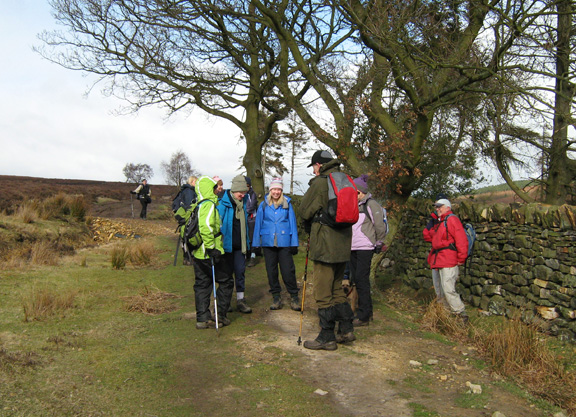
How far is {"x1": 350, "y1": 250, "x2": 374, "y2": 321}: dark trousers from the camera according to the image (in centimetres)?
700

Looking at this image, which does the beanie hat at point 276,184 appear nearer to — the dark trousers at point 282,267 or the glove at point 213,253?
the dark trousers at point 282,267

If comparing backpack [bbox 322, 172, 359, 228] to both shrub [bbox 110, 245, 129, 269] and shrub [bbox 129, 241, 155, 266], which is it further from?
shrub [bbox 129, 241, 155, 266]

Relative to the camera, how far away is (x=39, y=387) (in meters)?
4.34

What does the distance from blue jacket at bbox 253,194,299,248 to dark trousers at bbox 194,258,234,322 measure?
956 mm

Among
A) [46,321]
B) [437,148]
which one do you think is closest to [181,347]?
[46,321]

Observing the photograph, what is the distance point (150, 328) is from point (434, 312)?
4.00m

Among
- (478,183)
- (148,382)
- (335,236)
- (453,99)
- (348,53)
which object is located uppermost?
(348,53)

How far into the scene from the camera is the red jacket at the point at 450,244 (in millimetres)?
7098

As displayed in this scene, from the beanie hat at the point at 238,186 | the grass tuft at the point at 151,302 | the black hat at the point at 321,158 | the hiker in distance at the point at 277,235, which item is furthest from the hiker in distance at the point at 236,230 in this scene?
the black hat at the point at 321,158

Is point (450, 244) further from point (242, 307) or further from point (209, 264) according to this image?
point (209, 264)

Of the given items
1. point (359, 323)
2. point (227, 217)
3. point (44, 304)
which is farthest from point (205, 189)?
point (359, 323)

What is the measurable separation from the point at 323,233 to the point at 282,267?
2.22 metres

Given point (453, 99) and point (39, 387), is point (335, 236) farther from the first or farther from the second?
point (453, 99)

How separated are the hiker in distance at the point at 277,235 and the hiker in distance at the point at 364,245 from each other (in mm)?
1050
